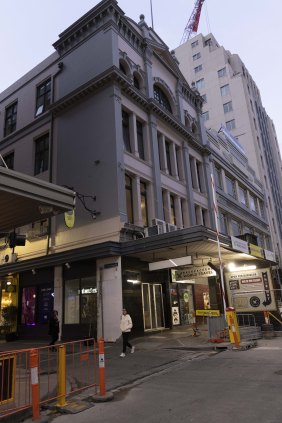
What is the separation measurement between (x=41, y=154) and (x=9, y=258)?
724 cm

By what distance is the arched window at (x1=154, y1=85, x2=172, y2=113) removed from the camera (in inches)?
1059

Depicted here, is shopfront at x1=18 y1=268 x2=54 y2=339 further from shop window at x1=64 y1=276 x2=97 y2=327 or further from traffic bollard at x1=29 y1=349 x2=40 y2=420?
traffic bollard at x1=29 y1=349 x2=40 y2=420

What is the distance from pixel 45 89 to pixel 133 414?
24.3 meters

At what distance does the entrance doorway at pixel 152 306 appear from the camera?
19.9 meters

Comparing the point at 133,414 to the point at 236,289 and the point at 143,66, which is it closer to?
the point at 236,289

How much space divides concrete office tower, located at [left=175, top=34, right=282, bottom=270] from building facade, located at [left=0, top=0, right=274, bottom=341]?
2863cm

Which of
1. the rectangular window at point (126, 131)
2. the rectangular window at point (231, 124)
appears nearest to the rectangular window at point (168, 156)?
the rectangular window at point (126, 131)

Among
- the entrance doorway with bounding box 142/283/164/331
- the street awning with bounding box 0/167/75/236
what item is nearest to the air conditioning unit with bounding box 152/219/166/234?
the entrance doorway with bounding box 142/283/164/331

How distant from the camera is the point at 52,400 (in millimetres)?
7355

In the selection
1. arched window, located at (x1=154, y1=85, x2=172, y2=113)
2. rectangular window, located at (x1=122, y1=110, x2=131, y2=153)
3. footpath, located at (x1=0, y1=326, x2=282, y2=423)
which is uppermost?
arched window, located at (x1=154, y1=85, x2=172, y2=113)

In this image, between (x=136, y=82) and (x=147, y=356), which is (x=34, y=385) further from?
(x=136, y=82)

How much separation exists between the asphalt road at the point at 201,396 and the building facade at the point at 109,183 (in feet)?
24.6

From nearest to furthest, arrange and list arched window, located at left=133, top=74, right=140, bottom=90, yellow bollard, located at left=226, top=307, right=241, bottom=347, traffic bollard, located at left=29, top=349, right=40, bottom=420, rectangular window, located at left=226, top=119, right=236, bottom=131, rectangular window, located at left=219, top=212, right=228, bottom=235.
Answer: traffic bollard, located at left=29, top=349, right=40, bottom=420 → yellow bollard, located at left=226, top=307, right=241, bottom=347 → arched window, located at left=133, top=74, right=140, bottom=90 → rectangular window, located at left=219, top=212, right=228, bottom=235 → rectangular window, located at left=226, top=119, right=236, bottom=131

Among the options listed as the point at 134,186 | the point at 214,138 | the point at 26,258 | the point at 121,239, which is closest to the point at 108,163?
the point at 134,186
